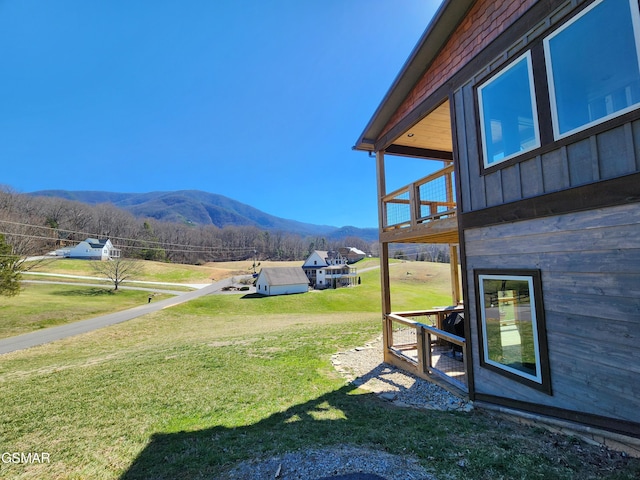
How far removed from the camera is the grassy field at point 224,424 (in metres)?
2.95

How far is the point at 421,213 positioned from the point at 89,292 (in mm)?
39240

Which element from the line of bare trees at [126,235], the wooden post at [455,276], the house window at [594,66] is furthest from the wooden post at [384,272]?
the line of bare trees at [126,235]

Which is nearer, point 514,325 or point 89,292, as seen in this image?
point 514,325

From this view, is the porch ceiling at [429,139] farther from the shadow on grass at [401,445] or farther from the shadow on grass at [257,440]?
the shadow on grass at [257,440]

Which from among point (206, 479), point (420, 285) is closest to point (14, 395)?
point (206, 479)

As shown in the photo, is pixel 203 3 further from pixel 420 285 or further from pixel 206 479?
pixel 420 285

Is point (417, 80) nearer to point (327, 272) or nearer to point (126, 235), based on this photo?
point (327, 272)

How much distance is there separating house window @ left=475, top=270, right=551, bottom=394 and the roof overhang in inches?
148

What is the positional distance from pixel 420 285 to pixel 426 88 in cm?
4429

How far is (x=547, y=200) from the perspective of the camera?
348cm

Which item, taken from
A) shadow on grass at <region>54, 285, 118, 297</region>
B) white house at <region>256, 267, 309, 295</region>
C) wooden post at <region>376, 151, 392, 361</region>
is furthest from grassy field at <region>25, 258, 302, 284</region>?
wooden post at <region>376, 151, 392, 361</region>

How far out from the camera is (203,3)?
14422 mm

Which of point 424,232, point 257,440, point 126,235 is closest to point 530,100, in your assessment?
point 424,232

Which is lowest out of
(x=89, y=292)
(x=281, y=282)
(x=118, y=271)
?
(x=89, y=292)
